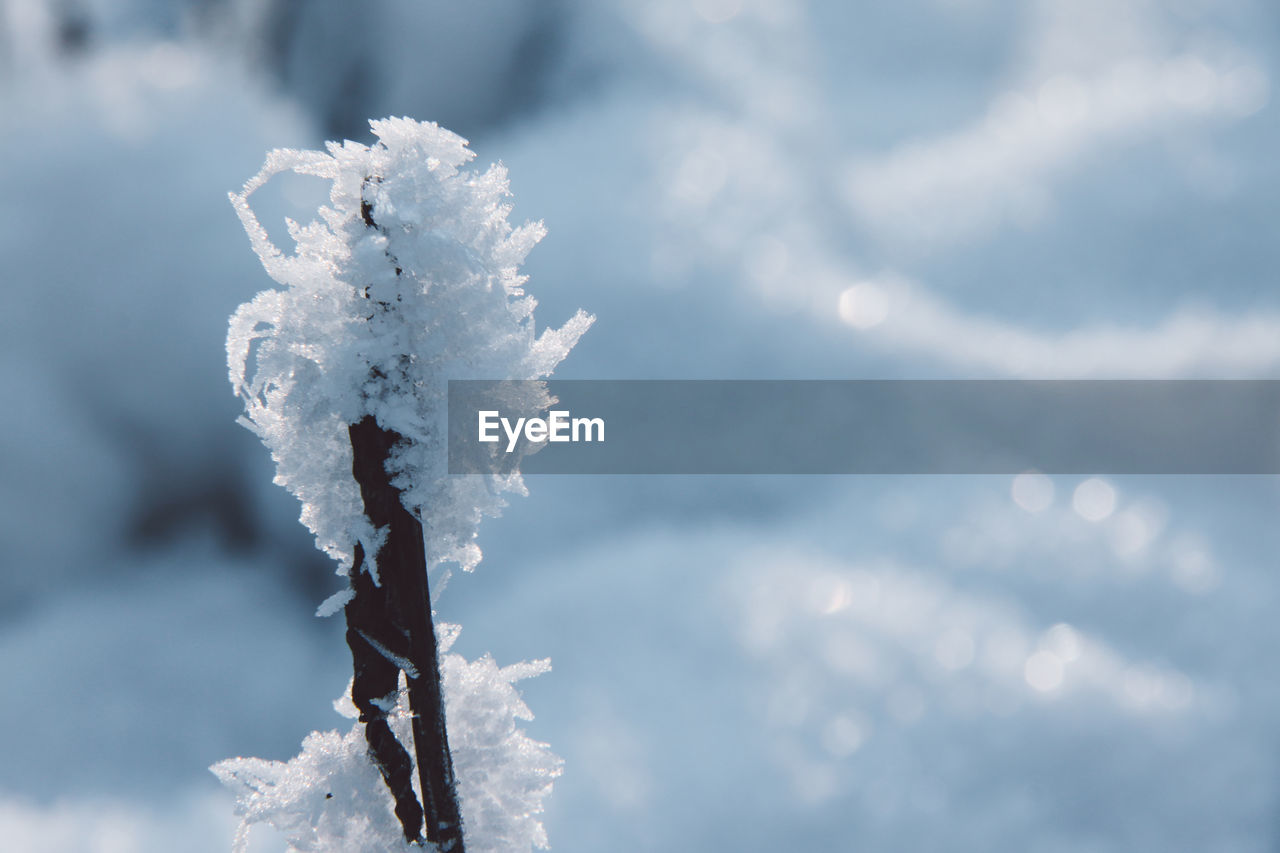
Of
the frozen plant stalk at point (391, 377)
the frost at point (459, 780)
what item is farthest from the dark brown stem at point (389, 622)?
the frost at point (459, 780)

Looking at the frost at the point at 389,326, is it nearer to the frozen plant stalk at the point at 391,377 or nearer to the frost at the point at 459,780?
the frozen plant stalk at the point at 391,377

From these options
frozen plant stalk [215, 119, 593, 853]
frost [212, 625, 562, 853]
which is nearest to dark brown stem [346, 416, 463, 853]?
frozen plant stalk [215, 119, 593, 853]

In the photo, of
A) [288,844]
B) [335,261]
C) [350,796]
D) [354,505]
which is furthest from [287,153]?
[288,844]

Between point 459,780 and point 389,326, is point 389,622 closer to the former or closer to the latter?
point 389,326

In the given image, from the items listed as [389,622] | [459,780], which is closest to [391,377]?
[389,622]

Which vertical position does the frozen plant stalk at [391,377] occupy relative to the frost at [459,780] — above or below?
above

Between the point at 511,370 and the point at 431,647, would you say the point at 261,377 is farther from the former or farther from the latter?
the point at 431,647

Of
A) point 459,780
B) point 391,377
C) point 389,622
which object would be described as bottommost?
point 459,780
